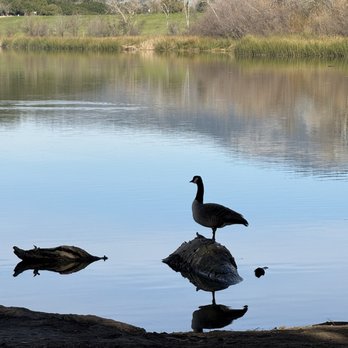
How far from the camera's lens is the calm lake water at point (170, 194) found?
9.12 m

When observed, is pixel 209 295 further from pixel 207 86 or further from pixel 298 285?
pixel 207 86

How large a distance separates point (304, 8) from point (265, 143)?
42.9 metres

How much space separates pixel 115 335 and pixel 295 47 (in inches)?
1816

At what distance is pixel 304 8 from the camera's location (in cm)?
6097

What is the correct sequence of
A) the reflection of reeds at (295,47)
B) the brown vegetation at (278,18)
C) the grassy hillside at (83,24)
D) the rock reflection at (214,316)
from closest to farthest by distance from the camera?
the rock reflection at (214,316), the reflection of reeds at (295,47), the brown vegetation at (278,18), the grassy hillside at (83,24)

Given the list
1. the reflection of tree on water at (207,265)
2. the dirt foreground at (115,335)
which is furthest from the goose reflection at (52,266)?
the dirt foreground at (115,335)

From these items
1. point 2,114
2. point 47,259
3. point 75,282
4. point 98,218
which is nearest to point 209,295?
point 75,282

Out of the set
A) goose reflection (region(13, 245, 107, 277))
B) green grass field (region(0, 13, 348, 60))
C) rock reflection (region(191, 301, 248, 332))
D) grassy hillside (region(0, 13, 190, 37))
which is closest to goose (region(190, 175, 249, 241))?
goose reflection (region(13, 245, 107, 277))

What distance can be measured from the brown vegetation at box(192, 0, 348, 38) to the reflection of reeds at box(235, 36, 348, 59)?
2.06m

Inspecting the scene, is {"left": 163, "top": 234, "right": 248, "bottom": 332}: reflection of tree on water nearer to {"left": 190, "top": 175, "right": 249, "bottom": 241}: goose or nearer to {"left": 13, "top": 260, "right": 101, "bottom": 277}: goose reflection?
{"left": 190, "top": 175, "right": 249, "bottom": 241}: goose

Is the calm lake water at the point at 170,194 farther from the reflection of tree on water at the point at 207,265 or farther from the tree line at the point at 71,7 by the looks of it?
the tree line at the point at 71,7

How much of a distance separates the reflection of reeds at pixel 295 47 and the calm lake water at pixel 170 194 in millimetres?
19795

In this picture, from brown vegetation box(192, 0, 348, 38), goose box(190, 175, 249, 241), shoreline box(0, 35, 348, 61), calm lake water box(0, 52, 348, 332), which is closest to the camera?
calm lake water box(0, 52, 348, 332)

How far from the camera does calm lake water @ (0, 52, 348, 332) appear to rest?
29.9ft
